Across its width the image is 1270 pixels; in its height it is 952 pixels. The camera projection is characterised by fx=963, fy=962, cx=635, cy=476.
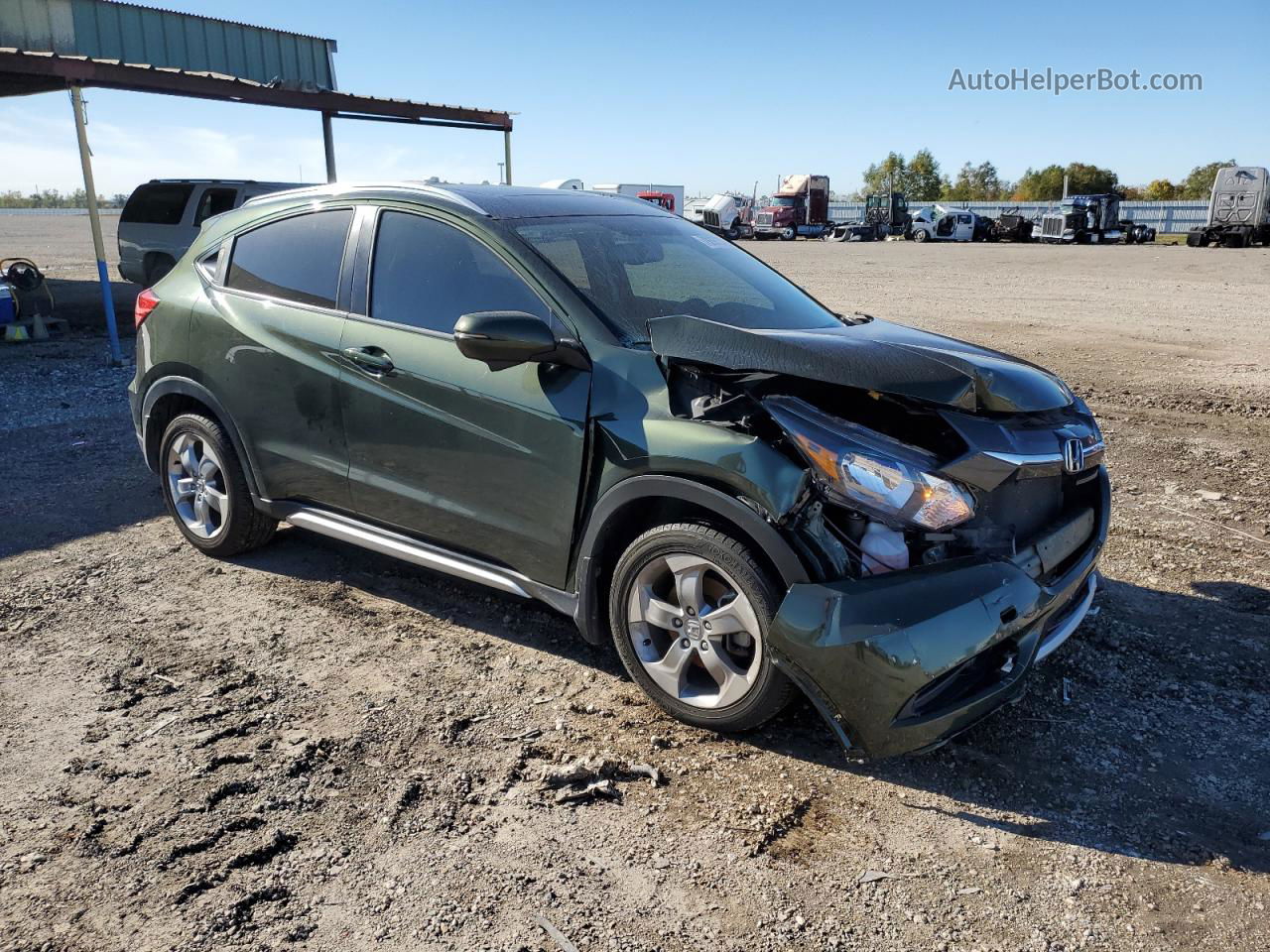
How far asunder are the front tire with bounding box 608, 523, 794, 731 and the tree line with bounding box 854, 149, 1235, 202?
8610cm

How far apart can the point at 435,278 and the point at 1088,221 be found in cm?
4610

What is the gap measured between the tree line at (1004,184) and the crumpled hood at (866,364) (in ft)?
281

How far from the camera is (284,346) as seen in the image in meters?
4.27

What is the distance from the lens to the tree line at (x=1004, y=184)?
91.0m

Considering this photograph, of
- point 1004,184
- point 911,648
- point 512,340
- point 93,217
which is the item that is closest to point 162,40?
point 93,217

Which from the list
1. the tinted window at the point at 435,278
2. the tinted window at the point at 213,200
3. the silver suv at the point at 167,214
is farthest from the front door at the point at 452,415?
the tinted window at the point at 213,200

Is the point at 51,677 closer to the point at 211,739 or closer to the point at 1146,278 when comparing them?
the point at 211,739

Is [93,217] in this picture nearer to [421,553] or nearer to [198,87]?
[198,87]

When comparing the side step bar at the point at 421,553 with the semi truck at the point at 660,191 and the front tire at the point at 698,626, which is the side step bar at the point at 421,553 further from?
the semi truck at the point at 660,191

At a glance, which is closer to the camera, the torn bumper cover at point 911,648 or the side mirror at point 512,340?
the torn bumper cover at point 911,648

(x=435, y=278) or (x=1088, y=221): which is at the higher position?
(x=1088, y=221)

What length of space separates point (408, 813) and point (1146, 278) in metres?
23.5

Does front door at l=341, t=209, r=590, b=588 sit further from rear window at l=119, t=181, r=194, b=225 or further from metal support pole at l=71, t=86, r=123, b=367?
rear window at l=119, t=181, r=194, b=225

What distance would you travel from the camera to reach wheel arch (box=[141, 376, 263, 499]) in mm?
4578
